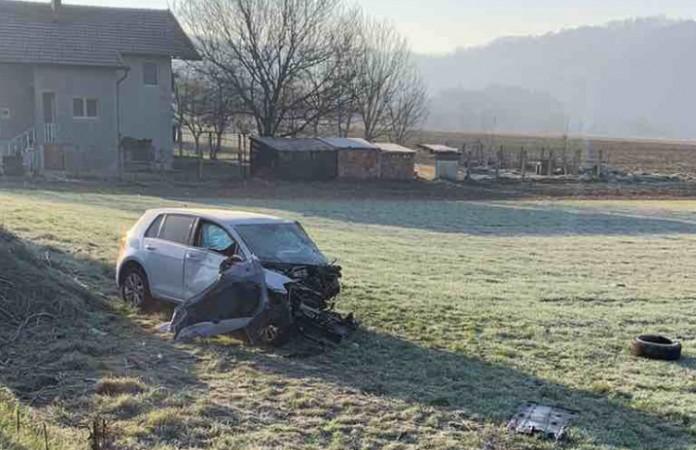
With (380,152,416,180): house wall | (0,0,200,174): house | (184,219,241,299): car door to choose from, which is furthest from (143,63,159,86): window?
(184,219,241,299): car door

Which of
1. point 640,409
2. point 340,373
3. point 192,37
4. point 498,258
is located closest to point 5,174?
point 192,37

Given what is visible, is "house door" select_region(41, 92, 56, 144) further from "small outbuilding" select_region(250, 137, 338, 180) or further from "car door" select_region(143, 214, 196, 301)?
"car door" select_region(143, 214, 196, 301)

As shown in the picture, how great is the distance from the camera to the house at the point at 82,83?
38438 mm

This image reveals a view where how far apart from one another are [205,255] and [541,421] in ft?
16.5

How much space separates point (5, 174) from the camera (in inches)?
1361

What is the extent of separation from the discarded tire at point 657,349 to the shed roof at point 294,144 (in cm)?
3141

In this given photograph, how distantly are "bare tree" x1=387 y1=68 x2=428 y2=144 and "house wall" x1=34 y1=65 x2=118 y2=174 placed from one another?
25.0 meters

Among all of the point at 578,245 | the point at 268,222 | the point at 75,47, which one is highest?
the point at 75,47

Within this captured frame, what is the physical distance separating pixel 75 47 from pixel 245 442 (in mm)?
36956

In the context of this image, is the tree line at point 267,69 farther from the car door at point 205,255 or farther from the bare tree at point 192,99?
the car door at point 205,255

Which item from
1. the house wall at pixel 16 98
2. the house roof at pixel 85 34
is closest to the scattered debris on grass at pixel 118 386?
the house roof at pixel 85 34

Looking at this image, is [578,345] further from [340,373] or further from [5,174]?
[5,174]

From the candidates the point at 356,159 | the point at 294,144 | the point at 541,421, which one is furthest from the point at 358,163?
the point at 541,421

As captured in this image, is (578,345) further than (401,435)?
Yes
